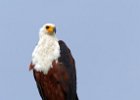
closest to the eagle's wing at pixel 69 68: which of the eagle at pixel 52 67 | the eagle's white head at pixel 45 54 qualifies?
the eagle at pixel 52 67

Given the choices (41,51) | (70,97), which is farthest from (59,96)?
(41,51)

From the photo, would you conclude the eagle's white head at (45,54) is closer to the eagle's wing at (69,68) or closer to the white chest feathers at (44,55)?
the white chest feathers at (44,55)

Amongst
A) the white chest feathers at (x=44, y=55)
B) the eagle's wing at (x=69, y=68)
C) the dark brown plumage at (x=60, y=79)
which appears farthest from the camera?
the eagle's wing at (x=69, y=68)

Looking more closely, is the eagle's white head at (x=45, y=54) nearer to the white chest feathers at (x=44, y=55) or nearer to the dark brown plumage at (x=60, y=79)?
the white chest feathers at (x=44, y=55)

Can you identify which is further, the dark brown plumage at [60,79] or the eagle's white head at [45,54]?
the dark brown plumage at [60,79]

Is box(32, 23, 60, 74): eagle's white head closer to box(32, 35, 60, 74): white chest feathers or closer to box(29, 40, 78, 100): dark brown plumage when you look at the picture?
box(32, 35, 60, 74): white chest feathers

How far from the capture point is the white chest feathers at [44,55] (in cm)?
1602

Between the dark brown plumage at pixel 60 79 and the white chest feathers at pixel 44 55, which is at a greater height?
the white chest feathers at pixel 44 55

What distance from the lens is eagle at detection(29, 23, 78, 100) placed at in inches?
633

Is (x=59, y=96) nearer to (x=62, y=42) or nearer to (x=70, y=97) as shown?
(x=70, y=97)

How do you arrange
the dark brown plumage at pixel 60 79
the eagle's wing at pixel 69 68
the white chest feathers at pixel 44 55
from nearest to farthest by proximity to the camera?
the white chest feathers at pixel 44 55, the dark brown plumage at pixel 60 79, the eagle's wing at pixel 69 68

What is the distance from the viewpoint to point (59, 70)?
53.4 ft

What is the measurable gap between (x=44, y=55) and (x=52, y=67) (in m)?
0.37

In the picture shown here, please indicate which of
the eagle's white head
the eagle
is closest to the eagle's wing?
the eagle
